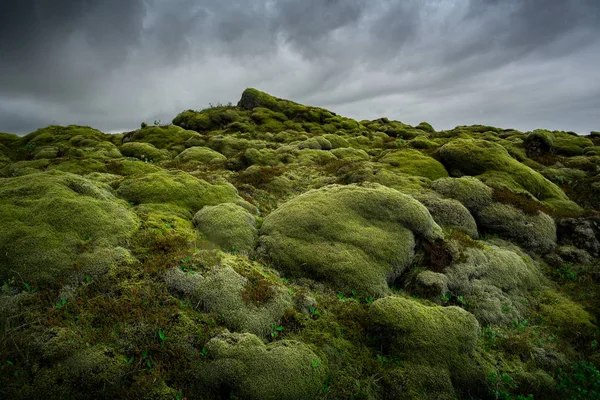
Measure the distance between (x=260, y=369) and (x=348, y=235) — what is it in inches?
275

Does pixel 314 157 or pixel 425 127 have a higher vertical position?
pixel 425 127

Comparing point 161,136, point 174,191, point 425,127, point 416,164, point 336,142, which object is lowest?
point 174,191

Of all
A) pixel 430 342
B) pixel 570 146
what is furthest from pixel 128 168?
pixel 570 146

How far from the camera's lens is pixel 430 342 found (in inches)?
358

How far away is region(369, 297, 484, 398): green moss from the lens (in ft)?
27.5

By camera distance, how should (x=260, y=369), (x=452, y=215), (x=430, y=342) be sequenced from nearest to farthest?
(x=260, y=369)
(x=430, y=342)
(x=452, y=215)

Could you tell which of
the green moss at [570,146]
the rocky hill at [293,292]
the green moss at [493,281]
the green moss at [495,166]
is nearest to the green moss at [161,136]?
the rocky hill at [293,292]

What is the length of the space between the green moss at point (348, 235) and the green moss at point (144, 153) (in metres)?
28.2

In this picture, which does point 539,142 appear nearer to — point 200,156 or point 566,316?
point 566,316

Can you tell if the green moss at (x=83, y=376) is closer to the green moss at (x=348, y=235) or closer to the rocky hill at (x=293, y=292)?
the rocky hill at (x=293, y=292)

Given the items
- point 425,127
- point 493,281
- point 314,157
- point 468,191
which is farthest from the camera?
point 425,127

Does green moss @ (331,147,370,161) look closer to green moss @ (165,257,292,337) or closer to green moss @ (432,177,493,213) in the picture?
green moss @ (432,177,493,213)

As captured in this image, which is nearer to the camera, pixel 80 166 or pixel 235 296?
pixel 235 296

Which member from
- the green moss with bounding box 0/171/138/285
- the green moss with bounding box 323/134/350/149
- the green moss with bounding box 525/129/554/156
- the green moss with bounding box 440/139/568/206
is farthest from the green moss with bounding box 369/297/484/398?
the green moss with bounding box 323/134/350/149
